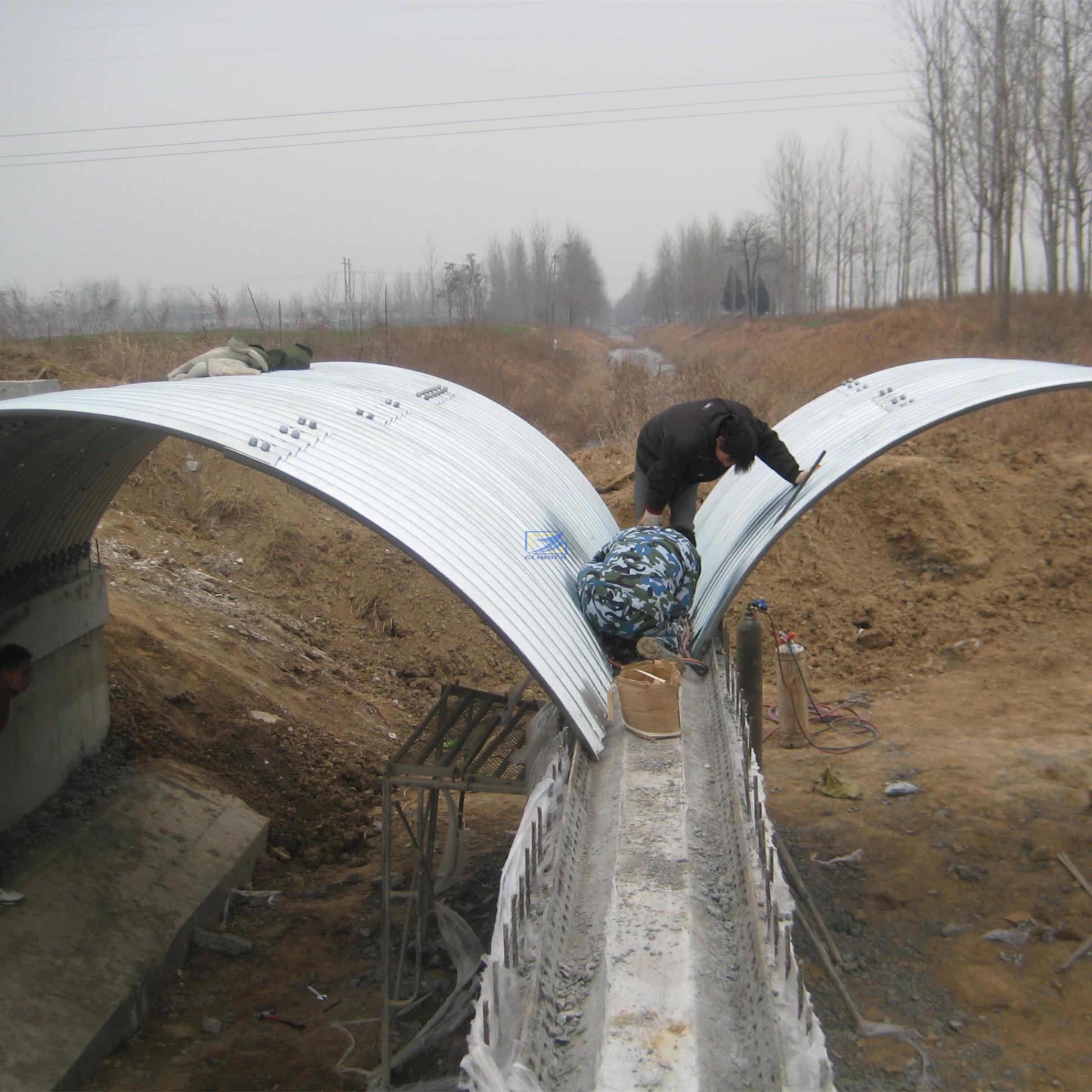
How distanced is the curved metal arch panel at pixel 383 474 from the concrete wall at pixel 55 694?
42cm

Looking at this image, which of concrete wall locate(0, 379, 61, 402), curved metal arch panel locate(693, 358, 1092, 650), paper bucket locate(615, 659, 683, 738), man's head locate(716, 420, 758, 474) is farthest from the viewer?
concrete wall locate(0, 379, 61, 402)

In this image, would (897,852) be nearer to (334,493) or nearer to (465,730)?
(465,730)

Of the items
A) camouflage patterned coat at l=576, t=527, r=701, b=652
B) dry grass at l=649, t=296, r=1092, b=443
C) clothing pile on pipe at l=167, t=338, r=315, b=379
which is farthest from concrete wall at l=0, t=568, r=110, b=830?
dry grass at l=649, t=296, r=1092, b=443

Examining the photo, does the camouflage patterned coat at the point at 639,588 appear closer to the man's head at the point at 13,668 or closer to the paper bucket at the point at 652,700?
the paper bucket at the point at 652,700

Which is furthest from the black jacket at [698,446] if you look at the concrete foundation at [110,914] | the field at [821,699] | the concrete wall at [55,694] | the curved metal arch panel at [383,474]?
the concrete wall at [55,694]

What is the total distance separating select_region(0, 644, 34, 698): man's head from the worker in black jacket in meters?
4.23

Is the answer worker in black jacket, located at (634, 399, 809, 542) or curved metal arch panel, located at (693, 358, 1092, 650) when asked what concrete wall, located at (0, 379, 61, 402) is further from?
curved metal arch panel, located at (693, 358, 1092, 650)

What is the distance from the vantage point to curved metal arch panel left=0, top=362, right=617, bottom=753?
17.2 feet

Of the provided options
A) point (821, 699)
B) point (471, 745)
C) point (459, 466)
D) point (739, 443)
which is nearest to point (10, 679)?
point (471, 745)

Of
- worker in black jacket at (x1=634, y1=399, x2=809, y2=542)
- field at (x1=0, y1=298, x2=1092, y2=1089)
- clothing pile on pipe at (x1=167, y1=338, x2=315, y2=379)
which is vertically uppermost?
clothing pile on pipe at (x1=167, y1=338, x2=315, y2=379)

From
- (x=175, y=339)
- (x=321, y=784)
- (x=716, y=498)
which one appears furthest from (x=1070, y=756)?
(x=175, y=339)

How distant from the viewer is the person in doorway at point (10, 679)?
628cm

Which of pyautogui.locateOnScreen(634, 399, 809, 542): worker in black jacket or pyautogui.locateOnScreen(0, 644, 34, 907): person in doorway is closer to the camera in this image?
pyautogui.locateOnScreen(0, 644, 34, 907): person in doorway

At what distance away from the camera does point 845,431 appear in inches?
321
